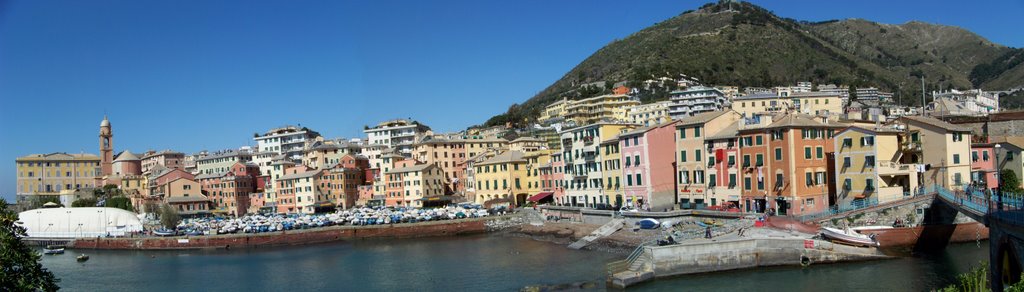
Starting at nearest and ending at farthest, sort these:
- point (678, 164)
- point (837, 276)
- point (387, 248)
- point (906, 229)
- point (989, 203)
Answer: point (989, 203)
point (837, 276)
point (906, 229)
point (678, 164)
point (387, 248)

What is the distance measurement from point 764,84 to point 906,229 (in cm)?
10693

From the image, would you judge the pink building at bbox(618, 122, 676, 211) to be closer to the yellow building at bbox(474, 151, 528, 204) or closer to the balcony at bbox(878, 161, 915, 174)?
the balcony at bbox(878, 161, 915, 174)

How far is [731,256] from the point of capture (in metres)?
36.7

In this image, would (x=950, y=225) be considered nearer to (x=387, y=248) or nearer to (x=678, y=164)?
(x=678, y=164)

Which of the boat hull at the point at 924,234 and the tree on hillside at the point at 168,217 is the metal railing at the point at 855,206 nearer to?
the boat hull at the point at 924,234

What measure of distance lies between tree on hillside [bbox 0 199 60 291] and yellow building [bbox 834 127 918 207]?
42268mm

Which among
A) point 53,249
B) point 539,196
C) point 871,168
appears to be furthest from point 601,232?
point 53,249

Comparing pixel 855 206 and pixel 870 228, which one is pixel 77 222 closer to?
pixel 855 206

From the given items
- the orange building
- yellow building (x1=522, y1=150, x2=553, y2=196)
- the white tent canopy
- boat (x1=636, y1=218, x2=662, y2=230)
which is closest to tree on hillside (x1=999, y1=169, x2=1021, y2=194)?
the orange building

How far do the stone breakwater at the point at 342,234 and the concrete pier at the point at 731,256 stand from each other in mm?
32276

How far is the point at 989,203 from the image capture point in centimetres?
2830

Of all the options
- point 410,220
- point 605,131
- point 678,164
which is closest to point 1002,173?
point 678,164

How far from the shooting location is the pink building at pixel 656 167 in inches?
2146

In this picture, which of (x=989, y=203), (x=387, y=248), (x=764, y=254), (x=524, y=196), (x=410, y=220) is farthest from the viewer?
(x=524, y=196)
